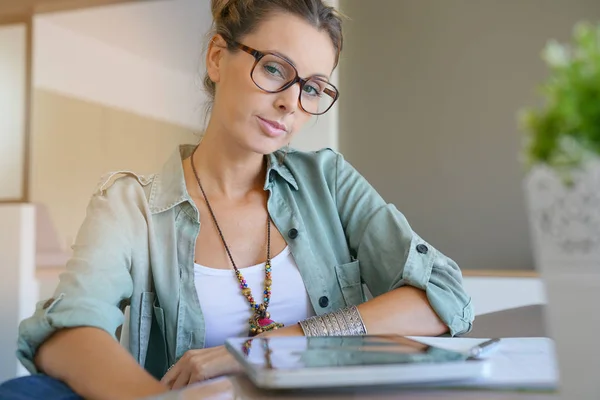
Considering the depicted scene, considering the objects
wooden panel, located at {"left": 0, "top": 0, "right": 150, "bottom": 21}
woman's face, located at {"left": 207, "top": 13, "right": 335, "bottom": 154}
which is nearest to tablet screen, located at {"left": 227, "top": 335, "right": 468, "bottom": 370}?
woman's face, located at {"left": 207, "top": 13, "right": 335, "bottom": 154}

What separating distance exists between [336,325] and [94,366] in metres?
0.38

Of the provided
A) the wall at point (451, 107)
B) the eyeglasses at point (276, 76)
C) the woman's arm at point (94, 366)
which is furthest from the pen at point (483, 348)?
the wall at point (451, 107)

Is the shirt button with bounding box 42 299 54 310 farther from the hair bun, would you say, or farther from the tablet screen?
the hair bun

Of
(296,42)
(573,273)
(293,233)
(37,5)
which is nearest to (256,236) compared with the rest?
(293,233)

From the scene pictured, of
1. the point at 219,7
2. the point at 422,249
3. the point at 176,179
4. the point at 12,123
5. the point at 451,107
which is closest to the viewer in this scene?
the point at 422,249

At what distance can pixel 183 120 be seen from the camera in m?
4.54

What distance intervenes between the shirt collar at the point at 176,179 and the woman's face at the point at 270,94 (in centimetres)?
11

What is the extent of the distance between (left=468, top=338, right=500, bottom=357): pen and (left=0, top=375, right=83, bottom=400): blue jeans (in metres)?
0.46

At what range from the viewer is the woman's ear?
1.35m

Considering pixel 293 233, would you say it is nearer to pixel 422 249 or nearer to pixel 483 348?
pixel 422 249

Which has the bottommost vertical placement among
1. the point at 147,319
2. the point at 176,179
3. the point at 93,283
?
the point at 147,319

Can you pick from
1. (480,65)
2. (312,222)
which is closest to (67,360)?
(312,222)

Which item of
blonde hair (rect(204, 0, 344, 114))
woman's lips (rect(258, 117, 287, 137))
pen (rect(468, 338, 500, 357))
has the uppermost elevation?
blonde hair (rect(204, 0, 344, 114))

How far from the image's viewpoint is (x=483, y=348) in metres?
0.67
